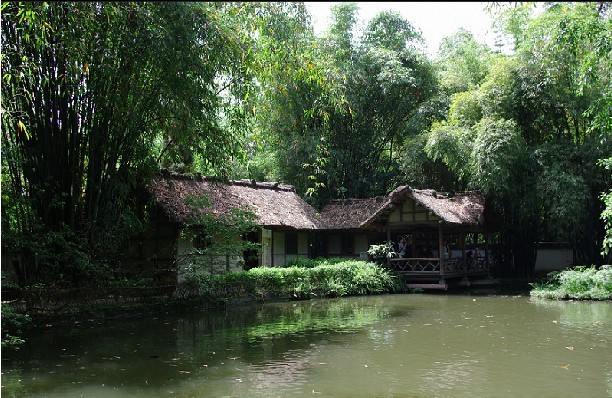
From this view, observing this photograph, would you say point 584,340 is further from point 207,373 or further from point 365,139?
point 365,139

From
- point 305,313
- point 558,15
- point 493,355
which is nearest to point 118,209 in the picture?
point 305,313

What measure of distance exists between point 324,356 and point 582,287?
10.7m

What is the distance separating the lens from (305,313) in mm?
13344

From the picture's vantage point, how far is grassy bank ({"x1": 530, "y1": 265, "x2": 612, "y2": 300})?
50.1 feet

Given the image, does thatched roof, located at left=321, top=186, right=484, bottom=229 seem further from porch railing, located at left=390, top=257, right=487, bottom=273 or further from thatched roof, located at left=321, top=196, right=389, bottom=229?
porch railing, located at left=390, top=257, right=487, bottom=273

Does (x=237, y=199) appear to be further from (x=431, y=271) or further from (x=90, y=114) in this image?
(x=90, y=114)

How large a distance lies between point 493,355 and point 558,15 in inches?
396

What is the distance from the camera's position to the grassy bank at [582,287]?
15266mm

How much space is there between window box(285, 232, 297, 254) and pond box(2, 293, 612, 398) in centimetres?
793

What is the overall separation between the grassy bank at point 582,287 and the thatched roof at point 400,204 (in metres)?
3.84

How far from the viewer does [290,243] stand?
2127 cm

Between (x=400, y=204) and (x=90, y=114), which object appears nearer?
(x=90, y=114)

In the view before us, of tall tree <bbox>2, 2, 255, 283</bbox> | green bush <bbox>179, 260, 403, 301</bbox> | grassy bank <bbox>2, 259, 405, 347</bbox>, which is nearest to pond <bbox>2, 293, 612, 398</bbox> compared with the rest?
grassy bank <bbox>2, 259, 405, 347</bbox>

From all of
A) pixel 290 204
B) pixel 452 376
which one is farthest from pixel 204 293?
pixel 452 376
